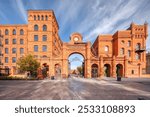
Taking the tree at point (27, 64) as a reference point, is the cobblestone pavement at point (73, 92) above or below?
below

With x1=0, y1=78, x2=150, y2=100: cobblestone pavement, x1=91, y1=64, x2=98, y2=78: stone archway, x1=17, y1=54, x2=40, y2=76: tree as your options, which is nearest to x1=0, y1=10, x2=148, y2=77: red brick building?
x1=91, y1=64, x2=98, y2=78: stone archway

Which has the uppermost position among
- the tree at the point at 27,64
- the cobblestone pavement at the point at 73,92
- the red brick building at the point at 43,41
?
the red brick building at the point at 43,41

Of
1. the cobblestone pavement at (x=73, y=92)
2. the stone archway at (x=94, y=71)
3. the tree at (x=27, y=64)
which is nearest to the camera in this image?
the cobblestone pavement at (x=73, y=92)

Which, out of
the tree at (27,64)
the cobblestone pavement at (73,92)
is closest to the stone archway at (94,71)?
the tree at (27,64)

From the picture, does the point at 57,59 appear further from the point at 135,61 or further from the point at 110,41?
the point at 135,61

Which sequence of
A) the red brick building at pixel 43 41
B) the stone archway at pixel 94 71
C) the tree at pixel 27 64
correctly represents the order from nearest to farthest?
the tree at pixel 27 64, the stone archway at pixel 94 71, the red brick building at pixel 43 41

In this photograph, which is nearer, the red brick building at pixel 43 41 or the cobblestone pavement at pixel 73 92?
the cobblestone pavement at pixel 73 92

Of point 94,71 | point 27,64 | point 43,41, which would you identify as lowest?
point 94,71

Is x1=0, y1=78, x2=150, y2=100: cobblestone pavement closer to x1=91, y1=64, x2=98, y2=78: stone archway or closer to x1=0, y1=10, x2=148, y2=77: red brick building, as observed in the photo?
x1=91, y1=64, x2=98, y2=78: stone archway

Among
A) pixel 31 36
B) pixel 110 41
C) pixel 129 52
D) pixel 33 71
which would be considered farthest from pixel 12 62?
pixel 129 52

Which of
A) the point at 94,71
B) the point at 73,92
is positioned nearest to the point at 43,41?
the point at 94,71

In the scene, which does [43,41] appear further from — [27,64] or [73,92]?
[73,92]

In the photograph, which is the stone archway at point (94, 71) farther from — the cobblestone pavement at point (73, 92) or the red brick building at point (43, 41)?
the cobblestone pavement at point (73, 92)

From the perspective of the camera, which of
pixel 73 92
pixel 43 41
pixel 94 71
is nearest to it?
pixel 73 92
